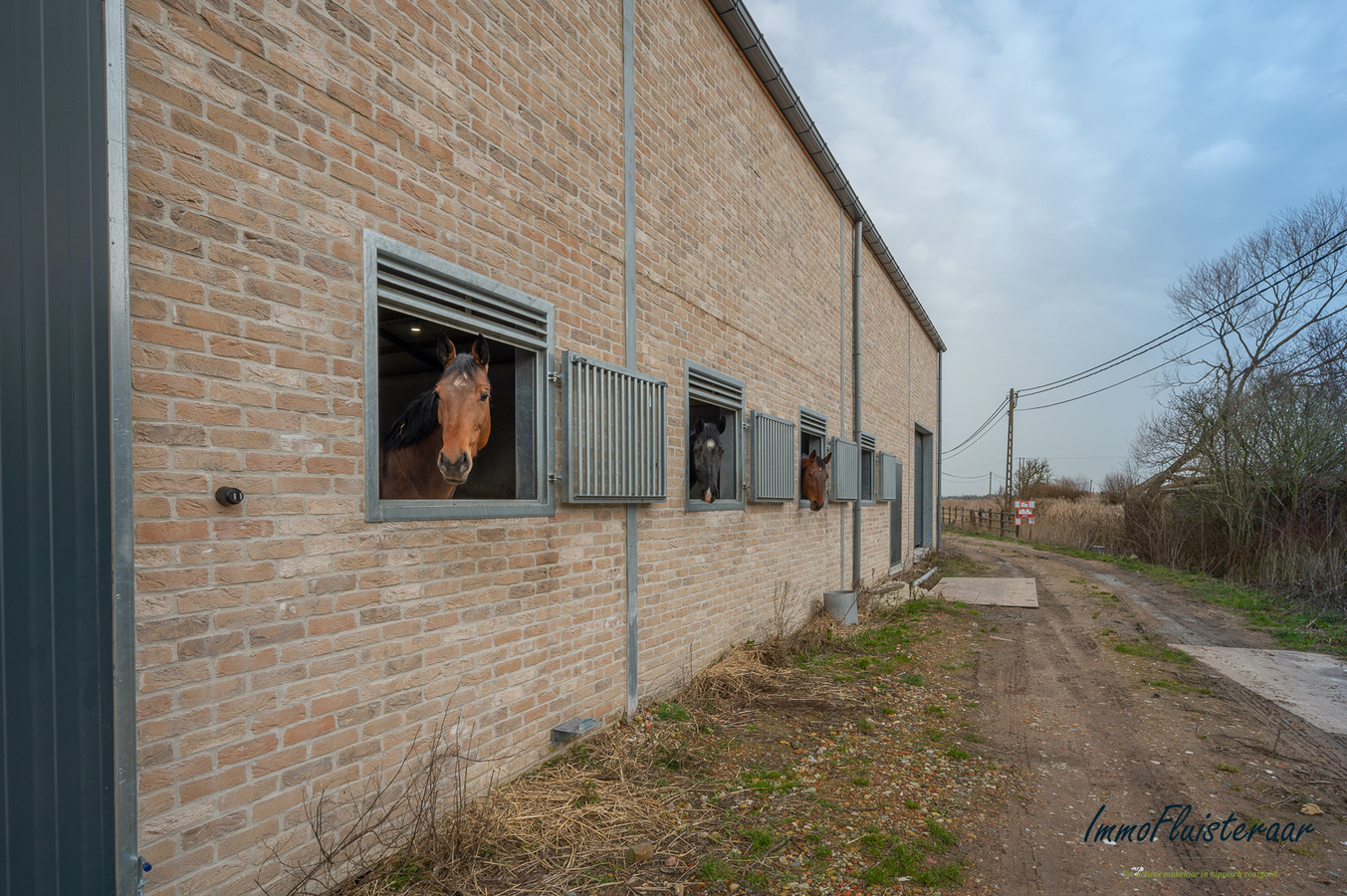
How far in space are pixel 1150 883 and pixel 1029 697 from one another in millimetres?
3218

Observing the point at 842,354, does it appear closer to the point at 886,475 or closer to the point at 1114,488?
the point at 886,475

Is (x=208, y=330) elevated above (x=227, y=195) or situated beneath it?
situated beneath

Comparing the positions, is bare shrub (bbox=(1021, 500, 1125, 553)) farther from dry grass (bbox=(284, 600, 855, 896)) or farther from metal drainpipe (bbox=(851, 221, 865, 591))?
dry grass (bbox=(284, 600, 855, 896))

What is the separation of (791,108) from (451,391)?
717 cm

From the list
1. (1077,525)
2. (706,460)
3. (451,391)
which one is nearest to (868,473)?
(706,460)

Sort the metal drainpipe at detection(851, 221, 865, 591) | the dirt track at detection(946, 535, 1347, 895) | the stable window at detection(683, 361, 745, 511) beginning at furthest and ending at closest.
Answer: the metal drainpipe at detection(851, 221, 865, 591), the stable window at detection(683, 361, 745, 511), the dirt track at detection(946, 535, 1347, 895)

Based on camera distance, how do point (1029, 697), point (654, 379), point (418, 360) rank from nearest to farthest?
point (418, 360) < point (654, 379) < point (1029, 697)

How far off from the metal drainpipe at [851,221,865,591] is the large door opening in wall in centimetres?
793

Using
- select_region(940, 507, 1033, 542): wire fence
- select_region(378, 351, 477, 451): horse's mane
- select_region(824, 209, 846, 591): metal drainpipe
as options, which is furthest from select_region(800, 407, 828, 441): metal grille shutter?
select_region(940, 507, 1033, 542): wire fence

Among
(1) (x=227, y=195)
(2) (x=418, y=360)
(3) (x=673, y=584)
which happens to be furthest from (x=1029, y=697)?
(1) (x=227, y=195)

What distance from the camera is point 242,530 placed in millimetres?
2480

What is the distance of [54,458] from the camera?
194 centimetres

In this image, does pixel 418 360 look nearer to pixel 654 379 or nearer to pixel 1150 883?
pixel 654 379

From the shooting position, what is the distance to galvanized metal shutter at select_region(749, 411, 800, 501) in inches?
296
